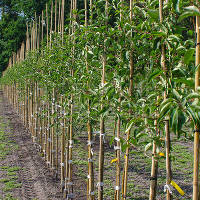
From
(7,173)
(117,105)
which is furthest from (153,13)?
(7,173)

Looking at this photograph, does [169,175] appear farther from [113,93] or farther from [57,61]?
[57,61]

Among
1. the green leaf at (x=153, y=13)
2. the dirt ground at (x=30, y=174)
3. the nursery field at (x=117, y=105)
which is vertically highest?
the green leaf at (x=153, y=13)

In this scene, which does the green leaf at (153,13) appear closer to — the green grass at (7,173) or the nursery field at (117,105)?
the nursery field at (117,105)

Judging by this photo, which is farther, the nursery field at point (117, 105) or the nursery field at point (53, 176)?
Result: the nursery field at point (53, 176)

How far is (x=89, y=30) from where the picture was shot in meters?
3.35

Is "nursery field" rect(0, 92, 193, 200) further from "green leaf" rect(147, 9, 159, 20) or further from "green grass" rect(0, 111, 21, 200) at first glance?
"green leaf" rect(147, 9, 159, 20)

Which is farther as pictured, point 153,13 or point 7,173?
point 7,173

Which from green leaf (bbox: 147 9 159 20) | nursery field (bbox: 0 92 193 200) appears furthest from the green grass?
green leaf (bbox: 147 9 159 20)

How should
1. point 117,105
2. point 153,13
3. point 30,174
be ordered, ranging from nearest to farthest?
point 153,13 → point 117,105 → point 30,174

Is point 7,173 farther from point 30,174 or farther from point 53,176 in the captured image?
point 53,176

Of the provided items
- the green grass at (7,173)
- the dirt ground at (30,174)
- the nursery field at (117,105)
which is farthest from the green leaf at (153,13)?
the green grass at (7,173)

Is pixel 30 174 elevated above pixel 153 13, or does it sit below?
below

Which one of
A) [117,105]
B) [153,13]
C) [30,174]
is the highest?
[153,13]

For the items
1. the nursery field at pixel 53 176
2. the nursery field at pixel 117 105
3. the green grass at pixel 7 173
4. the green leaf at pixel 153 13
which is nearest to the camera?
the green leaf at pixel 153 13
